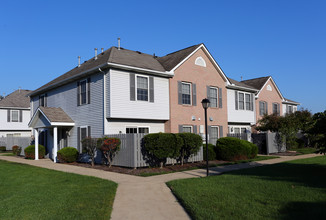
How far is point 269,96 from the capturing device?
30047 mm

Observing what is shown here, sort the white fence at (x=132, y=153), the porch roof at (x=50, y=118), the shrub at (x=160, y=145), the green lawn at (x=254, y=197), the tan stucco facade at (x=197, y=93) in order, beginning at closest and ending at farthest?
the green lawn at (x=254, y=197) < the shrub at (x=160, y=145) < the white fence at (x=132, y=153) < the porch roof at (x=50, y=118) < the tan stucco facade at (x=197, y=93)

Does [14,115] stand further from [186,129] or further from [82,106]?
[186,129]

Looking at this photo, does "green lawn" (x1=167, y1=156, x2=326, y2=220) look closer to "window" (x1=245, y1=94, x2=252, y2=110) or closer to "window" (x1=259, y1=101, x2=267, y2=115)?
"window" (x1=245, y1=94, x2=252, y2=110)

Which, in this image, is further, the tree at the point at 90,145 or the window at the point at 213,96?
the window at the point at 213,96

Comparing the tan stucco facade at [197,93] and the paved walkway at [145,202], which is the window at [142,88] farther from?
the paved walkway at [145,202]

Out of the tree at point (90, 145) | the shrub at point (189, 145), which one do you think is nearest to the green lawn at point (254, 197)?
the shrub at point (189, 145)

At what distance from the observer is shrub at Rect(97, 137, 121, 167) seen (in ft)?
46.9

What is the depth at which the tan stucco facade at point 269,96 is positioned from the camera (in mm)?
28737

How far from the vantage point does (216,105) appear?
72.3 feet

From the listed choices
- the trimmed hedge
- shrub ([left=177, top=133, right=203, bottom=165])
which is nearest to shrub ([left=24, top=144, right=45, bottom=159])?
shrub ([left=177, top=133, right=203, bottom=165])

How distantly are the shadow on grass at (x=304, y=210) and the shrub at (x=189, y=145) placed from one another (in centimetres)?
847

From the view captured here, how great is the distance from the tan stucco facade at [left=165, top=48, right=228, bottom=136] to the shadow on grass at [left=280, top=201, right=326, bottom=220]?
12.6m

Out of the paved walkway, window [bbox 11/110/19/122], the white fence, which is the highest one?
window [bbox 11/110/19/122]

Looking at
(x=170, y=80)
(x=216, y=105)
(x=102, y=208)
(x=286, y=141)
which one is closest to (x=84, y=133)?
(x=170, y=80)
